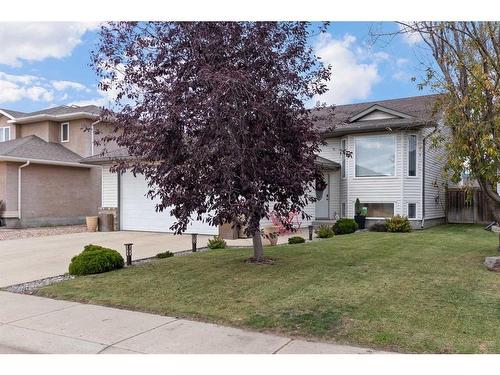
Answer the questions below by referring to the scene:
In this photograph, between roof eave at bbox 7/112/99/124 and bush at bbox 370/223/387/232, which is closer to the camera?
bush at bbox 370/223/387/232

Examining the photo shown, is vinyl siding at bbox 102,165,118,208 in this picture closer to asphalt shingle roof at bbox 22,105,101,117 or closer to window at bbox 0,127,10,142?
asphalt shingle roof at bbox 22,105,101,117

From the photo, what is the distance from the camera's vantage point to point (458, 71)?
30.1 feet

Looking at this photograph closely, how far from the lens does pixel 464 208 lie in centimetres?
2045

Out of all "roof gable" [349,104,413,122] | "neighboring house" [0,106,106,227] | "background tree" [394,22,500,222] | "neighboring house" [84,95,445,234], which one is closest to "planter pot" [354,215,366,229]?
"neighboring house" [84,95,445,234]

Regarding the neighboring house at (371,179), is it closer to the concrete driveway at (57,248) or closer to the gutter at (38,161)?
the concrete driveway at (57,248)

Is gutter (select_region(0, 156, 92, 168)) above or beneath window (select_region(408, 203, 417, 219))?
above

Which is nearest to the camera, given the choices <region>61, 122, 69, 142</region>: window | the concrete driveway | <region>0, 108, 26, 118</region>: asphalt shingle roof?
the concrete driveway

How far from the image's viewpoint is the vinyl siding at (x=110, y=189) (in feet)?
61.5

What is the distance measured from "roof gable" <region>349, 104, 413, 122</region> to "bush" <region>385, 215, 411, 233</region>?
166 inches

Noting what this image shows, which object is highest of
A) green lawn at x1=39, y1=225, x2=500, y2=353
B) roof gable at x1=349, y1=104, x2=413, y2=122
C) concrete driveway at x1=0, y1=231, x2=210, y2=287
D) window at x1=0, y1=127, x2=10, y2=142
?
window at x1=0, y1=127, x2=10, y2=142

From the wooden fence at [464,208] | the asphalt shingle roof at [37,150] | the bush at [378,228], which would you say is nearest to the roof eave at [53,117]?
the asphalt shingle roof at [37,150]

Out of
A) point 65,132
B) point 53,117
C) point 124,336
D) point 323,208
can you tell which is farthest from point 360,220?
point 53,117

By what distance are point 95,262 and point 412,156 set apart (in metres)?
13.4

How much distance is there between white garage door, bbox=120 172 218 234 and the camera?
17.7 m
